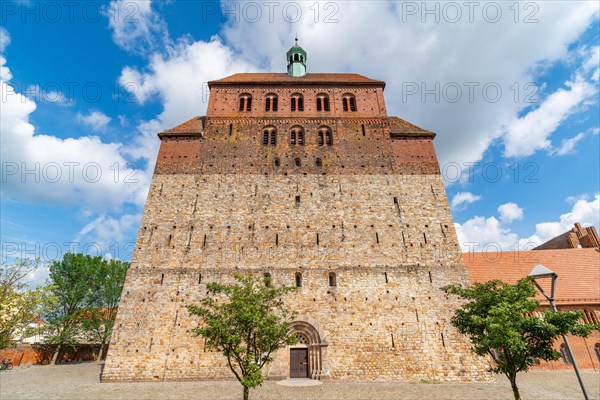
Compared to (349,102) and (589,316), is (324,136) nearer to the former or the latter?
(349,102)

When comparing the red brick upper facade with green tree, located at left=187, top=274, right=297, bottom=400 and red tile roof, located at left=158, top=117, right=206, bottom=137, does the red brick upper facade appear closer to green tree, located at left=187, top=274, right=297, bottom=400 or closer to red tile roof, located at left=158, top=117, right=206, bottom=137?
red tile roof, located at left=158, top=117, right=206, bottom=137

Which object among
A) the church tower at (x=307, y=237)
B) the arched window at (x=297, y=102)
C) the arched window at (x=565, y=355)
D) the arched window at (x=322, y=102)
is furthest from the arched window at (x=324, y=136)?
the arched window at (x=565, y=355)

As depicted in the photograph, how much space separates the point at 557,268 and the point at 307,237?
21.3m

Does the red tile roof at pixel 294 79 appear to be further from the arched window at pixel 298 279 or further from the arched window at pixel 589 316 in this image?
the arched window at pixel 589 316

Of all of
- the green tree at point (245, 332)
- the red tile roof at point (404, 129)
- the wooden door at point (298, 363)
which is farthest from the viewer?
the red tile roof at point (404, 129)

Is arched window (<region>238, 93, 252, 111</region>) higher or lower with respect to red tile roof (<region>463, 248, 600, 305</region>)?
higher

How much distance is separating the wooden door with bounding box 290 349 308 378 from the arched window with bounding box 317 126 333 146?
13860 millimetres

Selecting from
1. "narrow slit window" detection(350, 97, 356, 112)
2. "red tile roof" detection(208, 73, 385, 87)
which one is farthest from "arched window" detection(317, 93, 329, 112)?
"narrow slit window" detection(350, 97, 356, 112)

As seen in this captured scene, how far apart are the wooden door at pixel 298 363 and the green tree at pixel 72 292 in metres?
24.2

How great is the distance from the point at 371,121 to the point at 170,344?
19933 mm

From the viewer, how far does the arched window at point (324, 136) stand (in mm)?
22391

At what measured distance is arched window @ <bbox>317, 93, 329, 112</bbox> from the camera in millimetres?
24359

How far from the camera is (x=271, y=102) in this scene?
24.5 metres

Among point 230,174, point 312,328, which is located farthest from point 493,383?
point 230,174
